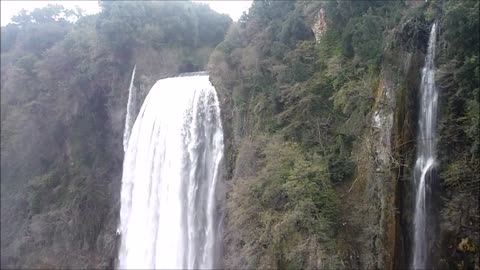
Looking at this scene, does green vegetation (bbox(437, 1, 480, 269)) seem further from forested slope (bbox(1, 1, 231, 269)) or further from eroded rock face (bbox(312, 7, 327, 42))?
forested slope (bbox(1, 1, 231, 269))

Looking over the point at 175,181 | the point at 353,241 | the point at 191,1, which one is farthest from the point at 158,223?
the point at 191,1

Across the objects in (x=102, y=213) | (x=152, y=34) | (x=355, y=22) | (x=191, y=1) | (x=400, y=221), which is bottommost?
(x=102, y=213)

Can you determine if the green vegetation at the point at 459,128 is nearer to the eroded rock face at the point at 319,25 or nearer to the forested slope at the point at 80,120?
the eroded rock face at the point at 319,25

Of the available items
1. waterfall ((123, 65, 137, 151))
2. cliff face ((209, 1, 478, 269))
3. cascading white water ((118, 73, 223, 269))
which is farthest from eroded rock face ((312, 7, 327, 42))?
waterfall ((123, 65, 137, 151))

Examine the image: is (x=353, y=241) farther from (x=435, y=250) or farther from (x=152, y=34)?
(x=152, y=34)

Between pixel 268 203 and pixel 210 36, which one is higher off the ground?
pixel 210 36

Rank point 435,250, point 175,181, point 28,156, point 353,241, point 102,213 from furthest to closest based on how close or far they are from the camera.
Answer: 1. point 28,156
2. point 102,213
3. point 175,181
4. point 353,241
5. point 435,250

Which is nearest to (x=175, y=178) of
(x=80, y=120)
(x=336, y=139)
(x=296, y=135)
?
(x=296, y=135)
